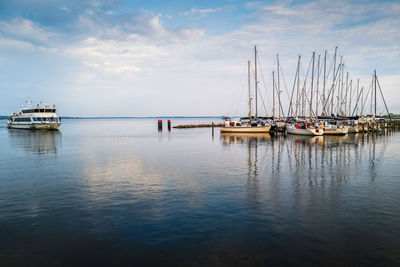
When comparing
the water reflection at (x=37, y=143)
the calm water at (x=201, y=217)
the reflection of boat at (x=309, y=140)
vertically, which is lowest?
the calm water at (x=201, y=217)

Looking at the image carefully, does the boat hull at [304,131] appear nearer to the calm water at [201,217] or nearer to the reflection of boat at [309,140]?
the reflection of boat at [309,140]

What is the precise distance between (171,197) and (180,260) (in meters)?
6.09

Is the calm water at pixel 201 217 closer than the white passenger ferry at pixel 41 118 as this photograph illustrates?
Yes

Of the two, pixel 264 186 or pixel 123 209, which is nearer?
pixel 123 209

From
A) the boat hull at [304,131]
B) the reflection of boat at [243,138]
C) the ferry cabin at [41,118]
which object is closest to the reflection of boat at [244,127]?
the boat hull at [304,131]

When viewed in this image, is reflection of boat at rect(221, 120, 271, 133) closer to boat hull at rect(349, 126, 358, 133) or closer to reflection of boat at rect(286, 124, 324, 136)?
reflection of boat at rect(286, 124, 324, 136)

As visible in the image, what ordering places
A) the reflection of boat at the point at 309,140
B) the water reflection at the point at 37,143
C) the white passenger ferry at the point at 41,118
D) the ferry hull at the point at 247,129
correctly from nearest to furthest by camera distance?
the water reflection at the point at 37,143 < the reflection of boat at the point at 309,140 < the ferry hull at the point at 247,129 < the white passenger ferry at the point at 41,118

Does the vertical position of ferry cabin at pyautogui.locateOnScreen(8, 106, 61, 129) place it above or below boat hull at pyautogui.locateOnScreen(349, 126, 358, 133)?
above

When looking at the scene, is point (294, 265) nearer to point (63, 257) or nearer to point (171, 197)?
point (63, 257)

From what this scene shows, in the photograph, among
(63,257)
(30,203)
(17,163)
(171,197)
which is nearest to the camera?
(63,257)

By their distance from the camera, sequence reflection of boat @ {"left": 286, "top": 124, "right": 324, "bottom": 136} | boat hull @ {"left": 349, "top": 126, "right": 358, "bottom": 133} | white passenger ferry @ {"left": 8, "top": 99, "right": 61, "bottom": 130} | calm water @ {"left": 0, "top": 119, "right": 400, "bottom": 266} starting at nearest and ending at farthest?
calm water @ {"left": 0, "top": 119, "right": 400, "bottom": 266}
reflection of boat @ {"left": 286, "top": 124, "right": 324, "bottom": 136}
boat hull @ {"left": 349, "top": 126, "right": 358, "bottom": 133}
white passenger ferry @ {"left": 8, "top": 99, "right": 61, "bottom": 130}

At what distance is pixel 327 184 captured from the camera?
16.1 meters

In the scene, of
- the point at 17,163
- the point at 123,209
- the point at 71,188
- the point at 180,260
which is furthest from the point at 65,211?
the point at 17,163

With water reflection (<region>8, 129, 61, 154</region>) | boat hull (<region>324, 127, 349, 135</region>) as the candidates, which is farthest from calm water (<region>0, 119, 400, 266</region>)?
boat hull (<region>324, 127, 349, 135</region>)
